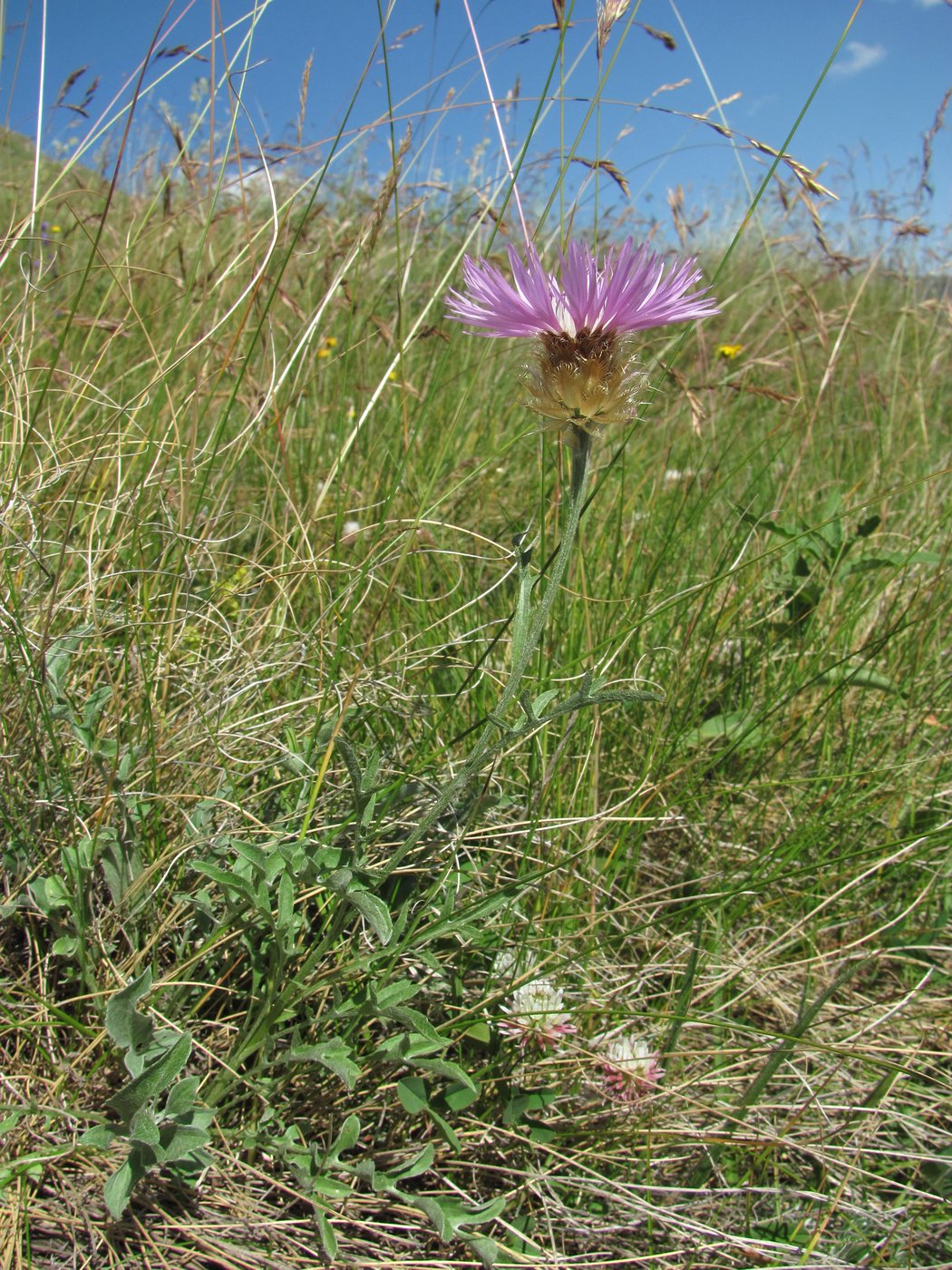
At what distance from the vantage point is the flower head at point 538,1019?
1.03 meters

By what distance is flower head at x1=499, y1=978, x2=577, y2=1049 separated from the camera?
1029mm

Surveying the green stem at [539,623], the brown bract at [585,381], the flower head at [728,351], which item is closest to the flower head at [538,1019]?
the green stem at [539,623]

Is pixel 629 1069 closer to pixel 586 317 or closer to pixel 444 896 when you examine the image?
pixel 444 896

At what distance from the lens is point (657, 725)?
1.36 m

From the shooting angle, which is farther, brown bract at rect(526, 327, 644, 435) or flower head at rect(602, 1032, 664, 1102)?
flower head at rect(602, 1032, 664, 1102)

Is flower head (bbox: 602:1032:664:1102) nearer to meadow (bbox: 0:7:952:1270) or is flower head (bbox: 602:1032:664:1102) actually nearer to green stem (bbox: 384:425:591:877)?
meadow (bbox: 0:7:952:1270)

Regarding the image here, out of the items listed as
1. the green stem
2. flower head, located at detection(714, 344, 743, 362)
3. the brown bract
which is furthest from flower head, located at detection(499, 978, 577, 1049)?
flower head, located at detection(714, 344, 743, 362)

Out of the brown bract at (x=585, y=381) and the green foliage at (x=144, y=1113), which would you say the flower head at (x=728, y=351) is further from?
the green foliage at (x=144, y=1113)

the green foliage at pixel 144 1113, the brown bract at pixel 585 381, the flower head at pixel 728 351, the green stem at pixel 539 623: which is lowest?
the green foliage at pixel 144 1113

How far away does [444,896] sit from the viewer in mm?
1049

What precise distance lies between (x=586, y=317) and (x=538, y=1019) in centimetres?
81

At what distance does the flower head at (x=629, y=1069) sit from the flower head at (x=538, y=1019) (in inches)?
→ 2.3

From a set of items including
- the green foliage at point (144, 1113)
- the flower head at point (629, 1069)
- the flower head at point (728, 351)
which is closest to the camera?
the green foliage at point (144, 1113)

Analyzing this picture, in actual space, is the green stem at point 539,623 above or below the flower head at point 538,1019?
above
